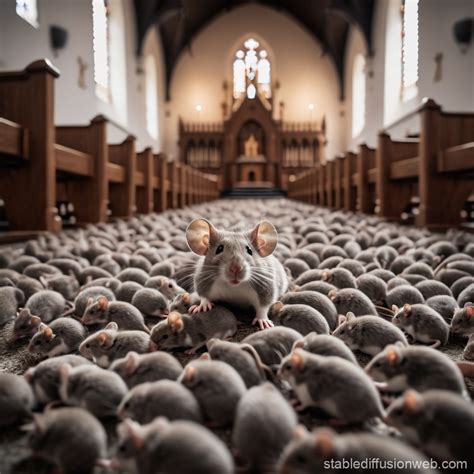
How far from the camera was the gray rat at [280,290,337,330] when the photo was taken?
5.61 feet

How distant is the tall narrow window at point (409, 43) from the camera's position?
46.6 ft

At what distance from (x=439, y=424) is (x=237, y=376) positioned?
42 centimetres

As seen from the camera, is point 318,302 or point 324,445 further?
point 318,302

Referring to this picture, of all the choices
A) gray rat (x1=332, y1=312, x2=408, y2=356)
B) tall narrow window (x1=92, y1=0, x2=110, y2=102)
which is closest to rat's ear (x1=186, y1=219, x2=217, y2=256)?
gray rat (x1=332, y1=312, x2=408, y2=356)

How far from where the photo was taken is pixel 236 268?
63.3 inches

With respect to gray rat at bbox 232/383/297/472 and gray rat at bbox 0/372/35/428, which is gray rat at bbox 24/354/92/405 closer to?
gray rat at bbox 0/372/35/428

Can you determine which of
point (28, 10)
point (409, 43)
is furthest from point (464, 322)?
point (409, 43)

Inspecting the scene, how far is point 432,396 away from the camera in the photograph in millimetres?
887

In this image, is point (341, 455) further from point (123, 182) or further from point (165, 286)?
point (123, 182)

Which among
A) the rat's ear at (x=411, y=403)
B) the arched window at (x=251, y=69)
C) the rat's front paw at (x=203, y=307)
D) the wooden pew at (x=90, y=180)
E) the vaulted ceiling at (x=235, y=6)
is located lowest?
the rat's ear at (x=411, y=403)

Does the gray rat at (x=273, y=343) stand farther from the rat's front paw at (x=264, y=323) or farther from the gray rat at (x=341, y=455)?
the gray rat at (x=341, y=455)

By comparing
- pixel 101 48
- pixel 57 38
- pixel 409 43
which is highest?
pixel 409 43

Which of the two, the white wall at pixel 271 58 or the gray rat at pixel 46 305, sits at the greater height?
the white wall at pixel 271 58

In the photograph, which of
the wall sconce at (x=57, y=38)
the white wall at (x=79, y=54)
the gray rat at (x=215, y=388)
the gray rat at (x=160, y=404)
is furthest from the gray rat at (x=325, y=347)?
the wall sconce at (x=57, y=38)
